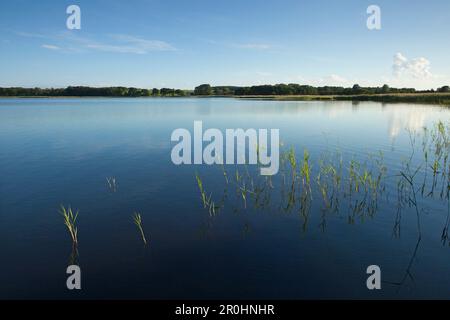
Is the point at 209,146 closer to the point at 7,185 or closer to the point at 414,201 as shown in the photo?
the point at 7,185

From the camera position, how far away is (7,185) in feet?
41.7

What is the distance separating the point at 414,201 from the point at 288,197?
4.62m

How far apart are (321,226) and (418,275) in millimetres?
2852

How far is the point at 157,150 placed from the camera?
19.9 meters

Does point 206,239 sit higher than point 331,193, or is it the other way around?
point 331,193

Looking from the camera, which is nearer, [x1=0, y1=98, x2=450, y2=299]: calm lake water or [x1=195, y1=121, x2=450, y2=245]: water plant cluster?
[x1=0, y1=98, x2=450, y2=299]: calm lake water

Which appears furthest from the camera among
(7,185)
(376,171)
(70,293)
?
(376,171)

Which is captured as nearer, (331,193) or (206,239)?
(206,239)

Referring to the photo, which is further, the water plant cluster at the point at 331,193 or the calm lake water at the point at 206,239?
the water plant cluster at the point at 331,193
